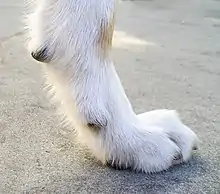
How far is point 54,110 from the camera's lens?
3.87 feet

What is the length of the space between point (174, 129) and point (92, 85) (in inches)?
6.8

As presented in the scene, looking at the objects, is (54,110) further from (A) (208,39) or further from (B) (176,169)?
(A) (208,39)

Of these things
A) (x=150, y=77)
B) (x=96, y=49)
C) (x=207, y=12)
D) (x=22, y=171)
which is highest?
(x=96, y=49)

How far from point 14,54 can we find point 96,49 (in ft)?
3.32

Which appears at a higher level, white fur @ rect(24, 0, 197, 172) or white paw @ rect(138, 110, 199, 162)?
white fur @ rect(24, 0, 197, 172)

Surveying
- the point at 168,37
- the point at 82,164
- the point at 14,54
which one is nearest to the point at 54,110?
the point at 82,164

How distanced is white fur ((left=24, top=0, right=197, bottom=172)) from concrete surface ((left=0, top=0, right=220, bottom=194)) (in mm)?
39

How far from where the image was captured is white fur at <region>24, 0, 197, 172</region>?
31.9 inches

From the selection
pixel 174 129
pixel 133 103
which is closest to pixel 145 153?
pixel 174 129

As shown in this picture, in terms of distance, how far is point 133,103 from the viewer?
1.26 meters

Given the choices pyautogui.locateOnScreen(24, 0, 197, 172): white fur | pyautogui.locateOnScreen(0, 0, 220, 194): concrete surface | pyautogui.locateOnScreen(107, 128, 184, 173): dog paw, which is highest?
pyautogui.locateOnScreen(24, 0, 197, 172): white fur

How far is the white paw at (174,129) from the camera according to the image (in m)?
0.88

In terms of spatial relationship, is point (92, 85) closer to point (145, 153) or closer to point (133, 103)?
point (145, 153)

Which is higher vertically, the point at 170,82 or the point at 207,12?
the point at 170,82
